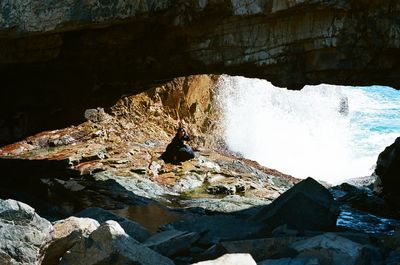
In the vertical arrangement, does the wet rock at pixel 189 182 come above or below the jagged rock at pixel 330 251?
below

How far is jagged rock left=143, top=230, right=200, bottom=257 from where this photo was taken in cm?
845

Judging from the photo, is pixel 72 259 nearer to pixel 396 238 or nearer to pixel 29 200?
pixel 396 238

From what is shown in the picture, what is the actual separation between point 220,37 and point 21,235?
887cm

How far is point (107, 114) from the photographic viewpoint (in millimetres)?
25484

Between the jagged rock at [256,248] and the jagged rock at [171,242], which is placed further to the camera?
the jagged rock at [171,242]

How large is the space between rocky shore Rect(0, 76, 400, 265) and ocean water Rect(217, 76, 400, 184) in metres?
2.78

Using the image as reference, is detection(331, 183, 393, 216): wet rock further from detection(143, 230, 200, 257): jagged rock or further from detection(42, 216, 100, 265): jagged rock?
detection(42, 216, 100, 265): jagged rock

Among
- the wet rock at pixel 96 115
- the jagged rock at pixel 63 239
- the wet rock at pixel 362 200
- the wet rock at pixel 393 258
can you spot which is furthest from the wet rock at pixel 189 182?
the jagged rock at pixel 63 239

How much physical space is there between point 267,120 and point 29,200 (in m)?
25.9

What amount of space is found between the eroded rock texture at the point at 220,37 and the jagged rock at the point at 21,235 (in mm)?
7564

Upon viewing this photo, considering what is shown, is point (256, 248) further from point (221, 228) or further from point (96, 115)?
point (96, 115)

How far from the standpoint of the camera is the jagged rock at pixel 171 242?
8.45 m

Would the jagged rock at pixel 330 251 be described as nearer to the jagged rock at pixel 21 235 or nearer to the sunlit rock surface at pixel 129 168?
the jagged rock at pixel 21 235

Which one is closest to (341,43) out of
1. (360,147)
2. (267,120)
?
(267,120)
